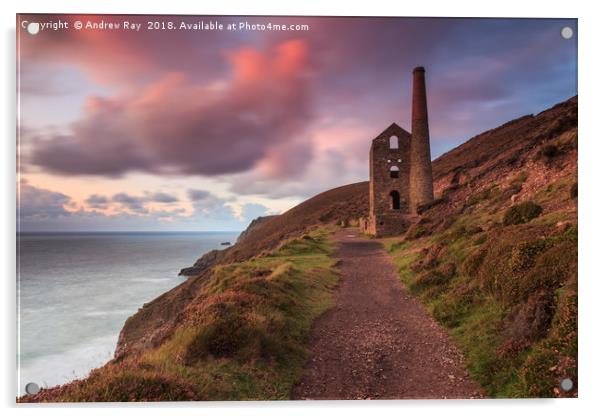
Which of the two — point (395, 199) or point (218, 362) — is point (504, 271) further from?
point (395, 199)

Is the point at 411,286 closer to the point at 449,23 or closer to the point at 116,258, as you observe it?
the point at 449,23

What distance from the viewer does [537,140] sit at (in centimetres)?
2852

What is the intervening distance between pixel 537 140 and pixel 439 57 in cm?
2406

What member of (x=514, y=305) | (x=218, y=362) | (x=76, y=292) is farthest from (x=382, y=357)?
(x=76, y=292)

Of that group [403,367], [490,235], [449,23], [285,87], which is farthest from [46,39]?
[490,235]

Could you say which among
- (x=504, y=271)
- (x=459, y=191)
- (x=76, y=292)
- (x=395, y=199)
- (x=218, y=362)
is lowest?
(x=218, y=362)

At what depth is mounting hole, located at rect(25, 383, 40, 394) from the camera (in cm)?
802

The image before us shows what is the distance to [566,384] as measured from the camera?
21.8 feet

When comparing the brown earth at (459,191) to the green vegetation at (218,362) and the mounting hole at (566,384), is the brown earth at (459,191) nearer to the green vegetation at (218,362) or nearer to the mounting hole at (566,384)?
the green vegetation at (218,362)

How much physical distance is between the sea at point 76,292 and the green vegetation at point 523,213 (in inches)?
431

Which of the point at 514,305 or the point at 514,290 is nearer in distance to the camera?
the point at 514,305

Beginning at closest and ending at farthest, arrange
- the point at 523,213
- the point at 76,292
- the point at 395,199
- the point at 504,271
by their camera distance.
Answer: the point at 504,271 < the point at 76,292 < the point at 523,213 < the point at 395,199

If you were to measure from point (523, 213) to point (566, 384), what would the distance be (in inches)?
339

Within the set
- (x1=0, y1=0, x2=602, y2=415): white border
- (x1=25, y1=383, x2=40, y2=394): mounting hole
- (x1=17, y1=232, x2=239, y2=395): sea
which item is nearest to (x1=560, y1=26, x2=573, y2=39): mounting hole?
(x1=0, y1=0, x2=602, y2=415): white border
